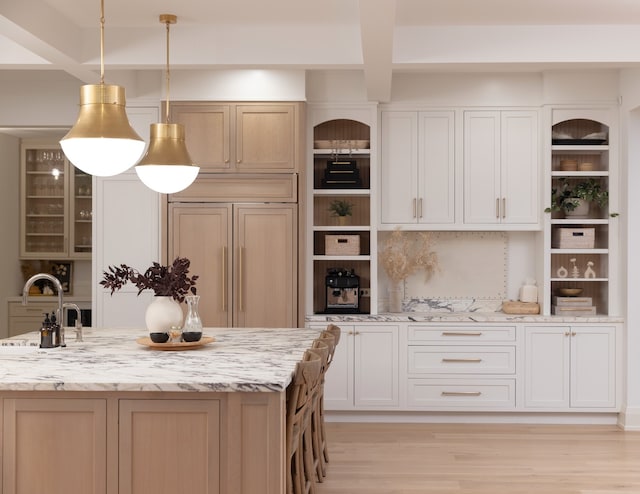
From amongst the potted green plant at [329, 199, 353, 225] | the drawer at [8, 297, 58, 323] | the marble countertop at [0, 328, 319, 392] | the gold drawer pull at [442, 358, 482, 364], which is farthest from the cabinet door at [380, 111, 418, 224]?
the drawer at [8, 297, 58, 323]

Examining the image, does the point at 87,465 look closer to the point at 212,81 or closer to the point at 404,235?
the point at 212,81

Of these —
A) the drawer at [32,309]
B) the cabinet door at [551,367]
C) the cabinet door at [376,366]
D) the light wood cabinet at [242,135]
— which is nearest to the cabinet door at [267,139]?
the light wood cabinet at [242,135]

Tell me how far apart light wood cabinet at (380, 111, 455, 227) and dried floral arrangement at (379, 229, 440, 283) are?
9.0 inches

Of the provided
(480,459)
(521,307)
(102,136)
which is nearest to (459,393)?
(521,307)

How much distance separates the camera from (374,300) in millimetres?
6242

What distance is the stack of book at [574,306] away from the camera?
6195 millimetres

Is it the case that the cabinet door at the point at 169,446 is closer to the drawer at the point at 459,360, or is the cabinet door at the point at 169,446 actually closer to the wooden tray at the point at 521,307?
the drawer at the point at 459,360

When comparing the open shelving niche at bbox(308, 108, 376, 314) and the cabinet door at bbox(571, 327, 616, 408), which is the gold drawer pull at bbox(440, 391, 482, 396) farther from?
the open shelving niche at bbox(308, 108, 376, 314)

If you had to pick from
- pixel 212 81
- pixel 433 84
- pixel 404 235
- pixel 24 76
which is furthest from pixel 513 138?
pixel 24 76

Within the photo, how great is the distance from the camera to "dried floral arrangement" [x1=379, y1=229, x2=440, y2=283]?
6438mm

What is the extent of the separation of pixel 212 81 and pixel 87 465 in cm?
348

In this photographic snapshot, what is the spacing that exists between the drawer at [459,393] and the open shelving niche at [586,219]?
73cm

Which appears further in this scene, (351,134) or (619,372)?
(351,134)

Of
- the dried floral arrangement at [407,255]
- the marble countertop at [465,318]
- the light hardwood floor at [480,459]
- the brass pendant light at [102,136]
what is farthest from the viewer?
the dried floral arrangement at [407,255]
